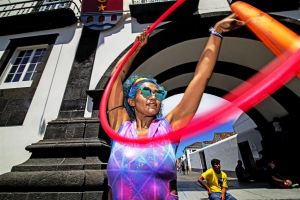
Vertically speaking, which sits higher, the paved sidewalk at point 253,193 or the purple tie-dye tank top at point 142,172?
the paved sidewalk at point 253,193

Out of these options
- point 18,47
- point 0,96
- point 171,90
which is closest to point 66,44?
point 18,47

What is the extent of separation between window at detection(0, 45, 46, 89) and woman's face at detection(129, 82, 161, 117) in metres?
6.94

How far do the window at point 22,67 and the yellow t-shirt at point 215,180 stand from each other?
6.96 m

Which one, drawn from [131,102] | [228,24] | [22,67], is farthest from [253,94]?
[22,67]

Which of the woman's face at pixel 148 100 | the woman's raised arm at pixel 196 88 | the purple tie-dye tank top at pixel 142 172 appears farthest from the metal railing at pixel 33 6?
the purple tie-dye tank top at pixel 142 172

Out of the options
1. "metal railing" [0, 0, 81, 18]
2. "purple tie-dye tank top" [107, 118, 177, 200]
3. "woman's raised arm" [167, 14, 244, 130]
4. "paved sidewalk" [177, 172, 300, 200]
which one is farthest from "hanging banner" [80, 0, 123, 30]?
"paved sidewalk" [177, 172, 300, 200]

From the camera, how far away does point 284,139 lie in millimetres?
9398

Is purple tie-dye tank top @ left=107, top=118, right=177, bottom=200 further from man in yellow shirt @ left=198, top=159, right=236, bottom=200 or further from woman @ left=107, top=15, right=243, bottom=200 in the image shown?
man in yellow shirt @ left=198, top=159, right=236, bottom=200

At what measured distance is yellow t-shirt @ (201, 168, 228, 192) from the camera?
5323 mm

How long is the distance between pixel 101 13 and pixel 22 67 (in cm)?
396

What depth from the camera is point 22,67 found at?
26.3ft

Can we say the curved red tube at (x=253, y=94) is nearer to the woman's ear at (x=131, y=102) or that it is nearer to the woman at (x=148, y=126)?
the woman at (x=148, y=126)

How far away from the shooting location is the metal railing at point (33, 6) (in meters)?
8.81

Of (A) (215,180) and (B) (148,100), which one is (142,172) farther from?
(A) (215,180)
